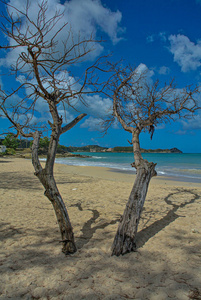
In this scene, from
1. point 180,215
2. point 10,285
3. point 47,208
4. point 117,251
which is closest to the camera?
point 10,285

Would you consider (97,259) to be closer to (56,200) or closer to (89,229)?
(56,200)

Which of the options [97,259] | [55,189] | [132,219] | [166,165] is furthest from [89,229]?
[166,165]

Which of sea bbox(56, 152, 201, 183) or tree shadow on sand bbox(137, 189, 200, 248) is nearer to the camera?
tree shadow on sand bbox(137, 189, 200, 248)

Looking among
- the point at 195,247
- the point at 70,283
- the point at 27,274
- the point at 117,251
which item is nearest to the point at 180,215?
the point at 195,247

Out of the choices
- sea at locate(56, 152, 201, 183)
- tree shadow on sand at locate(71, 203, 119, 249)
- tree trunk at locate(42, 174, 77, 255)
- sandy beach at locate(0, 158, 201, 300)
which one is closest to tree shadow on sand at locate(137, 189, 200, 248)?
sandy beach at locate(0, 158, 201, 300)

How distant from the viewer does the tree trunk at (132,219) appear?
10.6 feet

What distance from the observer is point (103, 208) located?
6070mm

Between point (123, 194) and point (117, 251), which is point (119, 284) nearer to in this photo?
point (117, 251)

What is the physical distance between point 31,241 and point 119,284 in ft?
6.63

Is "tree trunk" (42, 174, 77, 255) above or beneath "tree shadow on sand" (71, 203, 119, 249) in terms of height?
above

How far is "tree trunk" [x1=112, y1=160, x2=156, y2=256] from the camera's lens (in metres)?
3.22

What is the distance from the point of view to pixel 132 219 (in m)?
3.31

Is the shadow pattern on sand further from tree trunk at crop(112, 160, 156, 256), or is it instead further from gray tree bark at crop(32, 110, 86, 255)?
gray tree bark at crop(32, 110, 86, 255)

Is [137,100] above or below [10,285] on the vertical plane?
above
